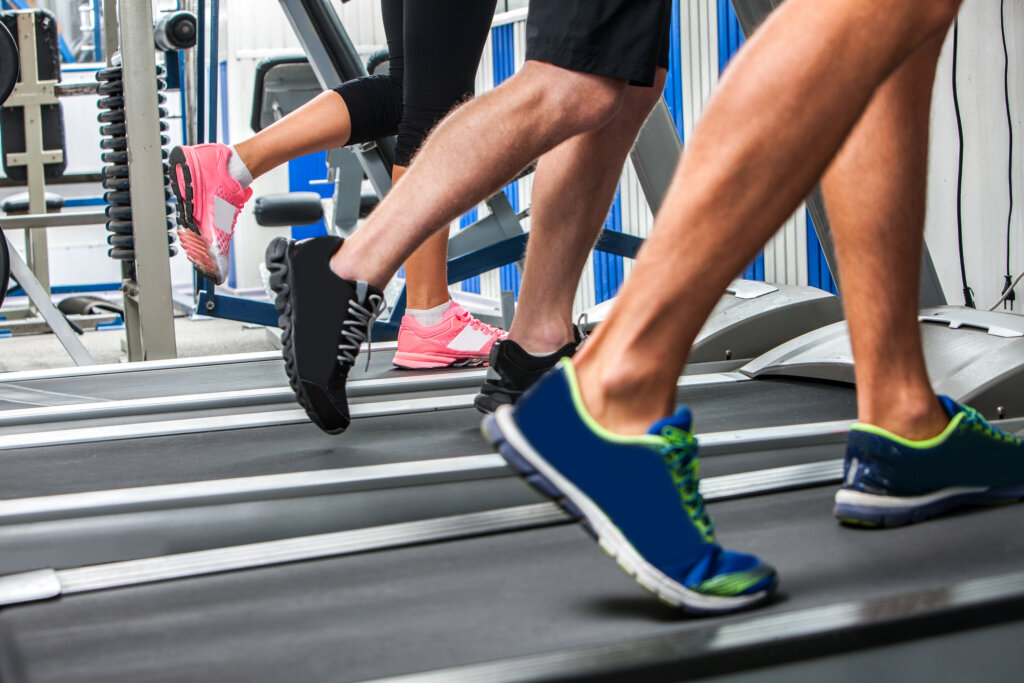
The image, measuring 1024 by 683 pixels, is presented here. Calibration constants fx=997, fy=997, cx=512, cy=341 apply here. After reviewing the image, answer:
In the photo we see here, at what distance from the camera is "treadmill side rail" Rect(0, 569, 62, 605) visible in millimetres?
816

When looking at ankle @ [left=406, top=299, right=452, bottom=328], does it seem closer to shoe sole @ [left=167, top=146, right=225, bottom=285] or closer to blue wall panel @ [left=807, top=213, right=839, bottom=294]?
shoe sole @ [left=167, top=146, right=225, bottom=285]

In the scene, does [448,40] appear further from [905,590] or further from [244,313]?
[244,313]

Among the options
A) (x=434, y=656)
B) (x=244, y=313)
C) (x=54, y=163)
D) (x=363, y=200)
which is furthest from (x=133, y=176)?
(x=54, y=163)

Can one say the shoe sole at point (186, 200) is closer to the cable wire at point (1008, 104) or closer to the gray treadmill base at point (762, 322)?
the gray treadmill base at point (762, 322)

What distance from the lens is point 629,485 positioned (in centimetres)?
68

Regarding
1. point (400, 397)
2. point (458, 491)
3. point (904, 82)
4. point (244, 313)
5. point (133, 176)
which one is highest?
point (904, 82)

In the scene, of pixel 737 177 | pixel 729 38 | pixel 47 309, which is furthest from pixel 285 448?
pixel 729 38

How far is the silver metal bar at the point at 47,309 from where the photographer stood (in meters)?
2.84

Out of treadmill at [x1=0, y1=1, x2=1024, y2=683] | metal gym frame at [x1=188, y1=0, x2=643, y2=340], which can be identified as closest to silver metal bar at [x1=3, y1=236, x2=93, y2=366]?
metal gym frame at [x1=188, y1=0, x2=643, y2=340]

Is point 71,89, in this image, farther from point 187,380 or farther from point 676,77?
point 187,380

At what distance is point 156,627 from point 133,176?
189 centimetres

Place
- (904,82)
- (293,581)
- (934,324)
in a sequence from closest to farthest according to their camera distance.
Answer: (293,581) → (904,82) → (934,324)

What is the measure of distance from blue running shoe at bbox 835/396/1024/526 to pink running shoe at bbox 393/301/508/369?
1.15 meters

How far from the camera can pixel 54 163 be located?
4684mm
